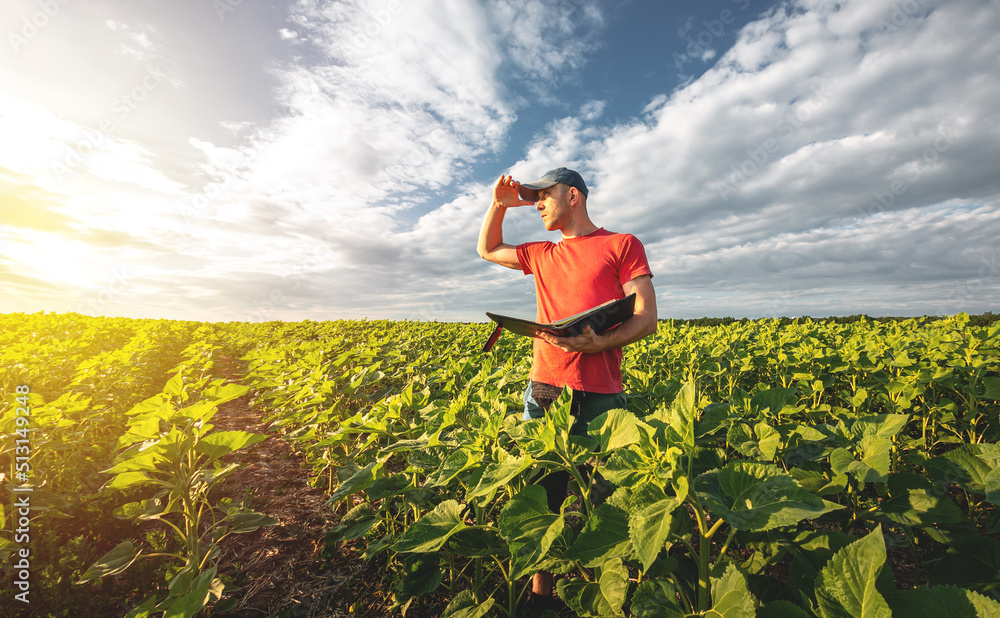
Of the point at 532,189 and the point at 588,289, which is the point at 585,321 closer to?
the point at 588,289

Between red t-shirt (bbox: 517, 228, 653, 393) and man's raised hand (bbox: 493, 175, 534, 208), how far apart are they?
0.62 meters

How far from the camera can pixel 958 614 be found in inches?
39.5

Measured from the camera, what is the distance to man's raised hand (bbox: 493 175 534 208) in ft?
11.0

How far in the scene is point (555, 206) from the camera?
10.1 feet

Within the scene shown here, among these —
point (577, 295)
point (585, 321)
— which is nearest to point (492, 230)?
point (577, 295)

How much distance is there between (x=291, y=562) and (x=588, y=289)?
3.17 m

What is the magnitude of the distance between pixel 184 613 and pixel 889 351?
24.8ft

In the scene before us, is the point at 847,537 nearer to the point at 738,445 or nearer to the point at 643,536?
the point at 738,445

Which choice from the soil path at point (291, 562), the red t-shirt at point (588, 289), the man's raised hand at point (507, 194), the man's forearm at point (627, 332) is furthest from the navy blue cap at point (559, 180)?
the soil path at point (291, 562)

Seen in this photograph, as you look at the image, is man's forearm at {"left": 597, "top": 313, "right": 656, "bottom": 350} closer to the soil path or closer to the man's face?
the man's face

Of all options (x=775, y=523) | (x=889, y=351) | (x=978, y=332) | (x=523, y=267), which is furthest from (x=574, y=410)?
(x=978, y=332)

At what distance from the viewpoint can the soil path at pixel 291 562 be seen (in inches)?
114

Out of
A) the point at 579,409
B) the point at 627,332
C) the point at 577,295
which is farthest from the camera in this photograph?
the point at 577,295

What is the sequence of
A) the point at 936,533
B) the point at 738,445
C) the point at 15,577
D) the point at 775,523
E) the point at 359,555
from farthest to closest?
the point at 359,555, the point at 15,577, the point at 738,445, the point at 936,533, the point at 775,523
